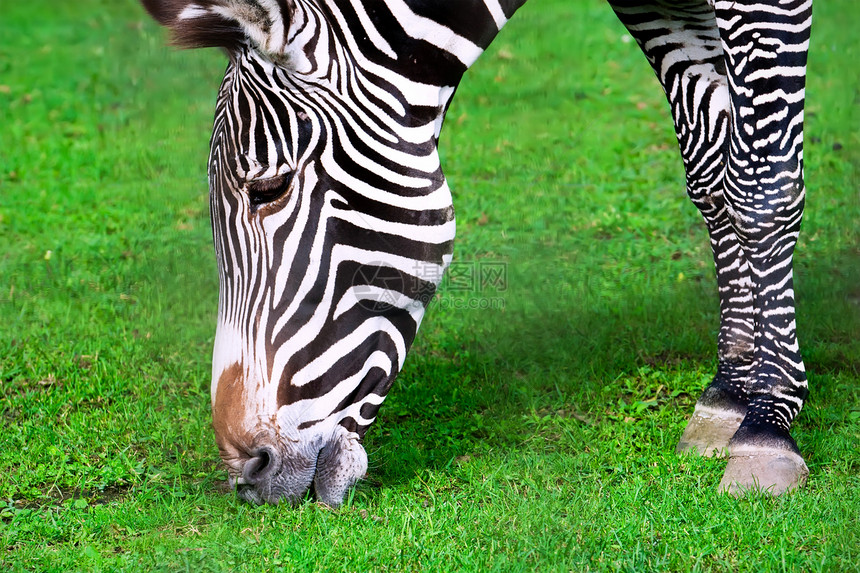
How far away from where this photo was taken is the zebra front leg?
3.71m

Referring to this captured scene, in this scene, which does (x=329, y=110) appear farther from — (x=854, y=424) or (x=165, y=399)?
(x=854, y=424)

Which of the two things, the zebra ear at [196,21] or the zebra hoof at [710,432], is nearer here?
the zebra ear at [196,21]

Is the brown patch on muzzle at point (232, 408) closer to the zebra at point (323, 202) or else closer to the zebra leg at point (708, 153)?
the zebra at point (323, 202)

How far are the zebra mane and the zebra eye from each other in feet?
1.59

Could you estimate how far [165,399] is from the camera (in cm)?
496

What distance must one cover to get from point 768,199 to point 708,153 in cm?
60

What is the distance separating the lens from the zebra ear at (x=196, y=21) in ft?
10.00

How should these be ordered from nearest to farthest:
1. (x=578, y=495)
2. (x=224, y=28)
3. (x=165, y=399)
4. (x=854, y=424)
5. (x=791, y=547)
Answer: (x=224, y=28), (x=791, y=547), (x=578, y=495), (x=854, y=424), (x=165, y=399)

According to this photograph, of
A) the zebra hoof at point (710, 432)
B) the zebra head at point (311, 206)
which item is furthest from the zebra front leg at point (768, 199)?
the zebra head at point (311, 206)

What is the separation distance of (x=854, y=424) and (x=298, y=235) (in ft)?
9.76

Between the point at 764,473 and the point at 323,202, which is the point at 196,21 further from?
the point at 764,473

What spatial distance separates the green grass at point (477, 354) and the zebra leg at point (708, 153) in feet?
0.97

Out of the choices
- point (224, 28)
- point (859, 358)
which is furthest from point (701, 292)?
point (224, 28)

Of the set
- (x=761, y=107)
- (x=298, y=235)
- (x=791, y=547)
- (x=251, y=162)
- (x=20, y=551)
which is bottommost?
(x=20, y=551)
